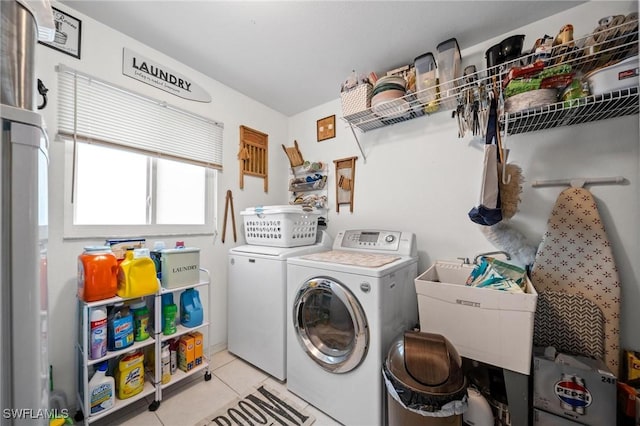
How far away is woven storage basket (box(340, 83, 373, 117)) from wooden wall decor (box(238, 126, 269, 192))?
1029 millimetres

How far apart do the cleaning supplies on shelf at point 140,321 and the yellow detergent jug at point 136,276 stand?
0.67 ft

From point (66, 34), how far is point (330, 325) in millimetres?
2419

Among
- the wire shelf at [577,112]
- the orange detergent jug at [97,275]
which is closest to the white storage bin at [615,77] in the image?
the wire shelf at [577,112]

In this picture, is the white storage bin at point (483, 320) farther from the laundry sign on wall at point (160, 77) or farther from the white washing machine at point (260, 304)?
the laundry sign on wall at point (160, 77)

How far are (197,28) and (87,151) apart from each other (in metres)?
1.10

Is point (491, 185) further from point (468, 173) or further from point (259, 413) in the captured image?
point (259, 413)

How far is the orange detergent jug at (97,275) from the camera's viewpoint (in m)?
1.24

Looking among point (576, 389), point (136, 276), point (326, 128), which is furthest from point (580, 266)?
point (136, 276)

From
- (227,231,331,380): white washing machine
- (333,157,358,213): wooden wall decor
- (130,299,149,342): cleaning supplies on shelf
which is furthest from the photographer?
(333,157,358,213): wooden wall decor

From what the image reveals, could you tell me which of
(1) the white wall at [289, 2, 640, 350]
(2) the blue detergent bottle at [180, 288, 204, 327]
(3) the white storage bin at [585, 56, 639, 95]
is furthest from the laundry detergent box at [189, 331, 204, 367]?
(3) the white storage bin at [585, 56, 639, 95]

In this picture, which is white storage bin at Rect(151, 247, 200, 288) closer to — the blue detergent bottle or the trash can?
the blue detergent bottle

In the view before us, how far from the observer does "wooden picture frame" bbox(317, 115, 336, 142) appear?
2427 mm

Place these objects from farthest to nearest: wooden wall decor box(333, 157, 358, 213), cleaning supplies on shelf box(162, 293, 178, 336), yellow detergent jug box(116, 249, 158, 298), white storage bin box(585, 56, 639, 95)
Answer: wooden wall decor box(333, 157, 358, 213), cleaning supplies on shelf box(162, 293, 178, 336), yellow detergent jug box(116, 249, 158, 298), white storage bin box(585, 56, 639, 95)

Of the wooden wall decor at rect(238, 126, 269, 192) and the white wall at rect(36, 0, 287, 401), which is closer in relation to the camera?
the white wall at rect(36, 0, 287, 401)
